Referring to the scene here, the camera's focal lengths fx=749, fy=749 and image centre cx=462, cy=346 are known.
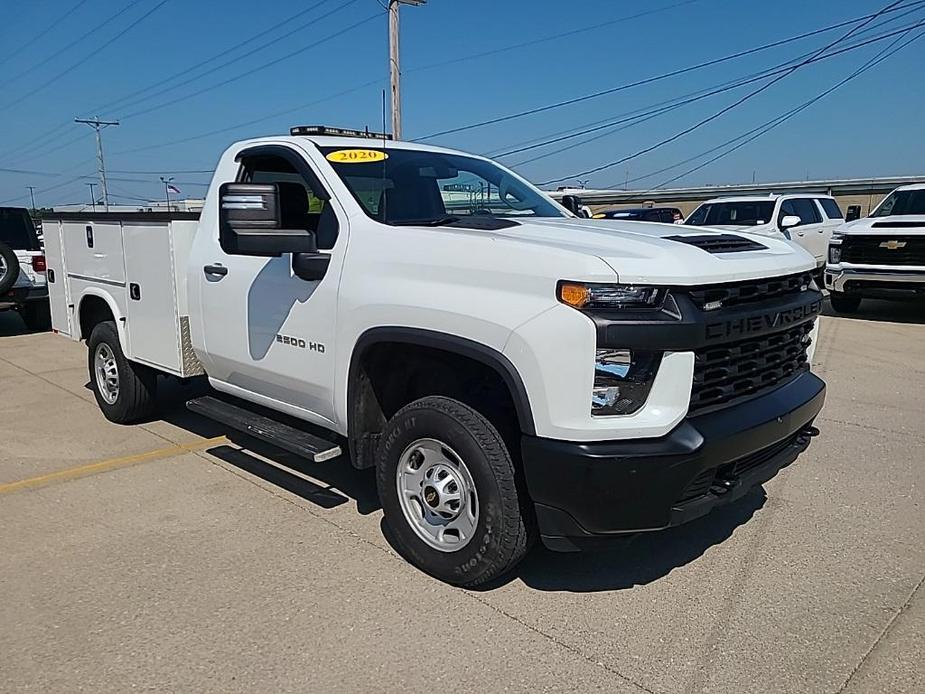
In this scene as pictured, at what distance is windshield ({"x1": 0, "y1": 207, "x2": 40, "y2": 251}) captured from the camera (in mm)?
11219

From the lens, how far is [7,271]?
8.98 metres

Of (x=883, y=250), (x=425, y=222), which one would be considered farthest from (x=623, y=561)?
(x=883, y=250)

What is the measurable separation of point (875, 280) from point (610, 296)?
32.1 ft

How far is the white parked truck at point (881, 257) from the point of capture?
10500 mm

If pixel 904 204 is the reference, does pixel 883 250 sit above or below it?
below

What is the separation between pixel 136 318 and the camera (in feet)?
17.8

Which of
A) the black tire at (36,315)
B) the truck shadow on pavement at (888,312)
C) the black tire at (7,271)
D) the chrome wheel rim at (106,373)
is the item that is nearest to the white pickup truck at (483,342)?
the chrome wheel rim at (106,373)

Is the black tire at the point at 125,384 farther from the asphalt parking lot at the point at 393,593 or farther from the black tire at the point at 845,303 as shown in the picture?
the black tire at the point at 845,303

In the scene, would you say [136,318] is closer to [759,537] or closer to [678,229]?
[678,229]

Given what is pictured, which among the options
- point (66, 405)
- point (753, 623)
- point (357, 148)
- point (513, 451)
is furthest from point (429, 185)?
point (66, 405)

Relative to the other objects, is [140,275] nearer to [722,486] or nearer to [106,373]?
[106,373]

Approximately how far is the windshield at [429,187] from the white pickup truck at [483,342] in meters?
0.02

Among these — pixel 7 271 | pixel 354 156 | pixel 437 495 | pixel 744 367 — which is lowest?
pixel 437 495

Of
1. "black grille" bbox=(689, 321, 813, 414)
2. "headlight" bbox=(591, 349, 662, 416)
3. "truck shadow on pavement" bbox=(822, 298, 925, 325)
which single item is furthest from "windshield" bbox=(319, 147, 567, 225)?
"truck shadow on pavement" bbox=(822, 298, 925, 325)
